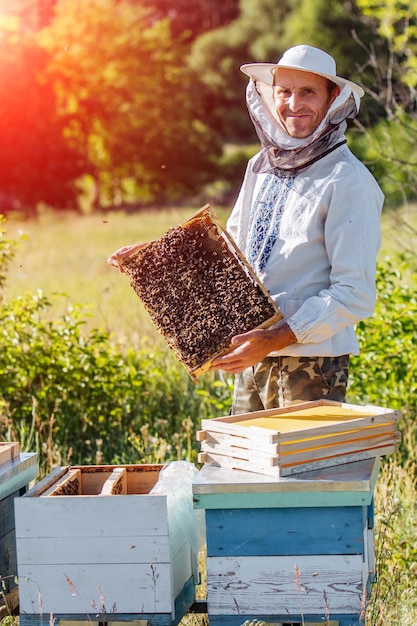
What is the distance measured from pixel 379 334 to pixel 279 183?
2573mm

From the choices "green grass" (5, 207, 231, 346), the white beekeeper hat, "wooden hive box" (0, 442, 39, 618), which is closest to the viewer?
"wooden hive box" (0, 442, 39, 618)

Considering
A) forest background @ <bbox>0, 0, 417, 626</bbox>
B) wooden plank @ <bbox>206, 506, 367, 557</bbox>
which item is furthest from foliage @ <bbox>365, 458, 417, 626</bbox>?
forest background @ <bbox>0, 0, 417, 626</bbox>

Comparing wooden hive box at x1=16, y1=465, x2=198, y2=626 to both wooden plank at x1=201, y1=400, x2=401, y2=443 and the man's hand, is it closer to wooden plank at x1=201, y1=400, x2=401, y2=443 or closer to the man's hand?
wooden plank at x1=201, y1=400, x2=401, y2=443

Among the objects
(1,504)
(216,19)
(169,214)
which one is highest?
(216,19)

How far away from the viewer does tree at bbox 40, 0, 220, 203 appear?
1326 inches

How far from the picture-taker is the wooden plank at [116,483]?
3199 mm

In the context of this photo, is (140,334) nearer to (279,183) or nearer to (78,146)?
(279,183)

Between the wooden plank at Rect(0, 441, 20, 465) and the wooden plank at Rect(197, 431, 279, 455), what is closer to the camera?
the wooden plank at Rect(197, 431, 279, 455)

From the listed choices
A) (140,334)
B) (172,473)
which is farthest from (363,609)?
(140,334)

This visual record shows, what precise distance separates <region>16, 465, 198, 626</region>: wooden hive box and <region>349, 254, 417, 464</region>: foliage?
3362 mm

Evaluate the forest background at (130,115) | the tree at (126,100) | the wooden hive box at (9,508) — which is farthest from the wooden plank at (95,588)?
the tree at (126,100)

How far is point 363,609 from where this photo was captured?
2828mm

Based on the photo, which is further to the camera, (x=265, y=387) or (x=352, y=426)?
(x=265, y=387)

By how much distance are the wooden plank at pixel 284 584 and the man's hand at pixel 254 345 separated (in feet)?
2.59
